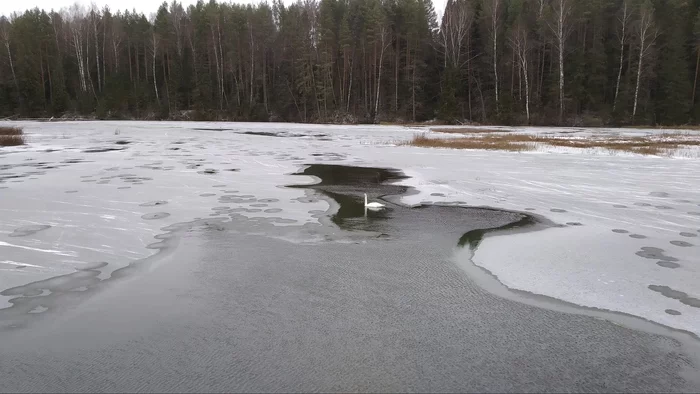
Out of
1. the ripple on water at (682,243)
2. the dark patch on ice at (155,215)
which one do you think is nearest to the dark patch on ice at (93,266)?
the dark patch on ice at (155,215)

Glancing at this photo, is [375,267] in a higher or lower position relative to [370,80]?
lower

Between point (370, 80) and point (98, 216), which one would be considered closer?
point (98, 216)

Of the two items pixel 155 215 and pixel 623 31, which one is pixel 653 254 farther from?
pixel 623 31

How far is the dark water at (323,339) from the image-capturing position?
2.93m

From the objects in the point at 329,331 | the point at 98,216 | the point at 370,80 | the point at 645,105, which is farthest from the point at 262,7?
the point at 329,331

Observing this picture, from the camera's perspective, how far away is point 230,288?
176 inches

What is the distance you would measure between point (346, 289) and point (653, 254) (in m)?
3.51

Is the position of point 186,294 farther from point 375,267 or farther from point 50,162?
point 50,162

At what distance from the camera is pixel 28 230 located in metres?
6.31

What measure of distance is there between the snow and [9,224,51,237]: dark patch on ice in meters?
0.12

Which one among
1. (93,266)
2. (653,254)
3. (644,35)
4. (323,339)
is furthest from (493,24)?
(323,339)

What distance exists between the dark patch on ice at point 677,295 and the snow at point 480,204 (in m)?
0.05

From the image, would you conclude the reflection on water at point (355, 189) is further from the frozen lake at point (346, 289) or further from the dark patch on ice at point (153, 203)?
the dark patch on ice at point (153, 203)

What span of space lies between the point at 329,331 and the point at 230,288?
1.31 metres
